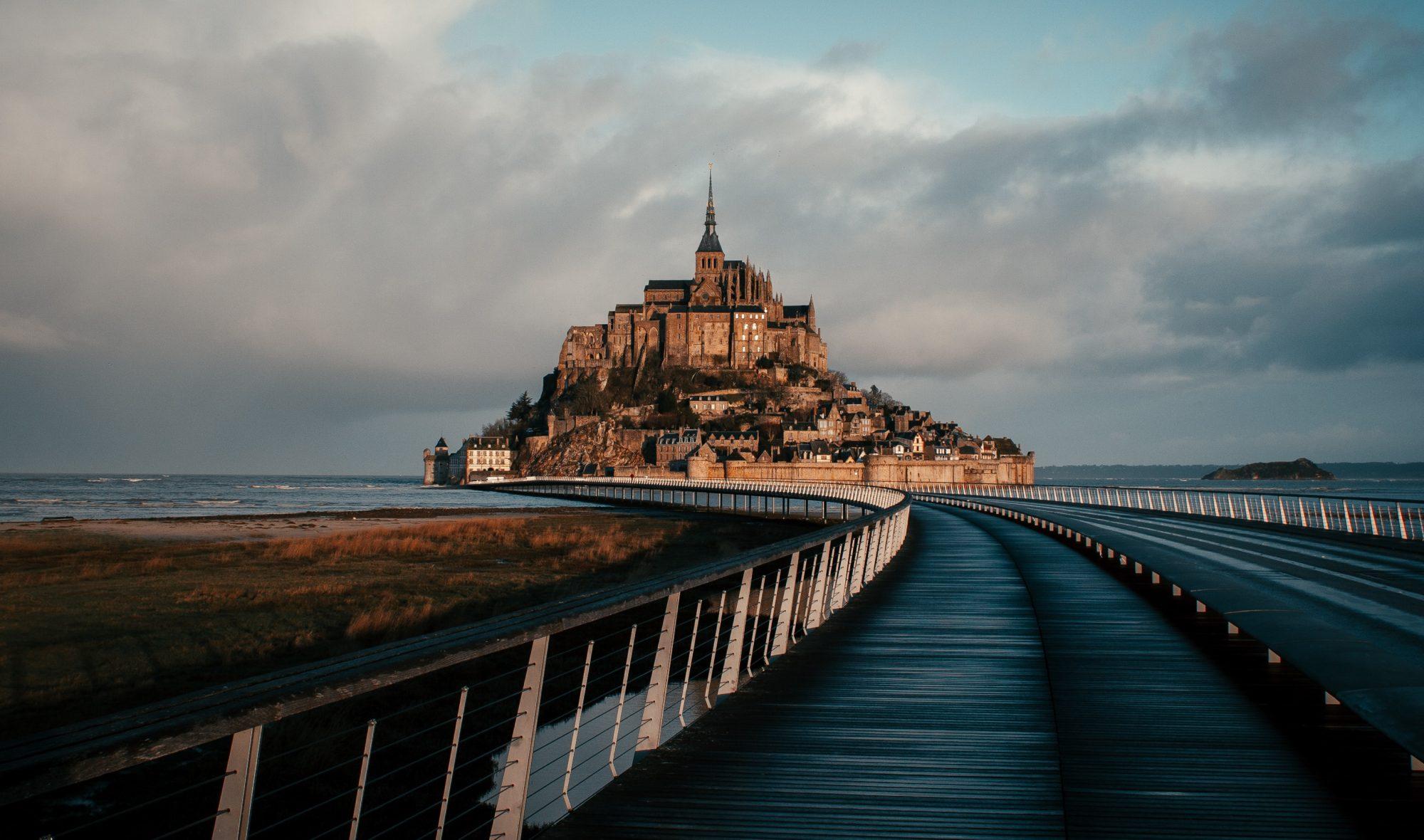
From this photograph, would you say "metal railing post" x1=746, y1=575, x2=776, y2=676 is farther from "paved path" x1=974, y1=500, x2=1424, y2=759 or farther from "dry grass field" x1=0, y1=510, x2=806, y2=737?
"dry grass field" x1=0, y1=510, x2=806, y2=737

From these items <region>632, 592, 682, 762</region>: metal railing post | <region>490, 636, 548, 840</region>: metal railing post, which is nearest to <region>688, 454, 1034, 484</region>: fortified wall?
<region>632, 592, 682, 762</region>: metal railing post

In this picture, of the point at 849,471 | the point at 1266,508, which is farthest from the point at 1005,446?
the point at 1266,508

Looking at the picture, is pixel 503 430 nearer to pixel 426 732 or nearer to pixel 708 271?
pixel 708 271

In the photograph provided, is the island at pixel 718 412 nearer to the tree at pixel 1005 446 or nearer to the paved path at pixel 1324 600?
the tree at pixel 1005 446

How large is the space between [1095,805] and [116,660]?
47.9 ft

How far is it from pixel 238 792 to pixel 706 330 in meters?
161

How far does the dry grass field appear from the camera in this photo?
47.0ft

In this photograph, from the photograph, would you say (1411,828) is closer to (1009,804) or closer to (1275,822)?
(1275,822)

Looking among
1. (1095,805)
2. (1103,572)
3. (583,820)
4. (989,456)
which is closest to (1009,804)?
(1095,805)

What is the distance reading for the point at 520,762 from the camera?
4.39 m

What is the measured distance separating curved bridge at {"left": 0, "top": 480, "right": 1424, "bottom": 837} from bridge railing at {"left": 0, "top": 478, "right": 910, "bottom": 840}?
0.07ft

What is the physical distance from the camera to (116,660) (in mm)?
15102

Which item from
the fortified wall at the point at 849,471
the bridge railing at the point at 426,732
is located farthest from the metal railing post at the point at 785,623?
the fortified wall at the point at 849,471

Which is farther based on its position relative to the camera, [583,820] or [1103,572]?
[1103,572]
